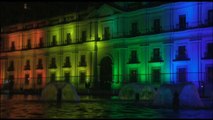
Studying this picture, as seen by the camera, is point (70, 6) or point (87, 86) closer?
point (87, 86)

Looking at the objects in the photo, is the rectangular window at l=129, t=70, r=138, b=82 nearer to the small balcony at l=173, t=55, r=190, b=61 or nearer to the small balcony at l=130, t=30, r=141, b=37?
the small balcony at l=130, t=30, r=141, b=37

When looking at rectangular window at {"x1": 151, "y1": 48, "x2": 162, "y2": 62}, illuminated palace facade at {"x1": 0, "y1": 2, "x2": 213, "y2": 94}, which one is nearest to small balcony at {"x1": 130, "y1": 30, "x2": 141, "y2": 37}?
illuminated palace facade at {"x1": 0, "y1": 2, "x2": 213, "y2": 94}

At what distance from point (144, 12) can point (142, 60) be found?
7063 mm

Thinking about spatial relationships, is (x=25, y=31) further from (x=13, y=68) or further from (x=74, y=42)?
(x=74, y=42)

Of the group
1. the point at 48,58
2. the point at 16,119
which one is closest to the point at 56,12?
the point at 48,58

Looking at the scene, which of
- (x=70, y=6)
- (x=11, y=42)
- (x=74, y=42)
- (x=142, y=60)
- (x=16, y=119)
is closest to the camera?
(x=16, y=119)

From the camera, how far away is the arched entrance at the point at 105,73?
212ft

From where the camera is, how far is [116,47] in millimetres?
64688

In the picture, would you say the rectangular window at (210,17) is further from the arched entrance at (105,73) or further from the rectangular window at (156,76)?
the arched entrance at (105,73)

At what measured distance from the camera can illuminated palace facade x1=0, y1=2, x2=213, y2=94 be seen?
5412 centimetres

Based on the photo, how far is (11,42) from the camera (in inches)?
3428

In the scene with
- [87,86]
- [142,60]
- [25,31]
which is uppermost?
[25,31]

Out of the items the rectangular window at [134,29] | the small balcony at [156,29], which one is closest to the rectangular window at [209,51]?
the small balcony at [156,29]

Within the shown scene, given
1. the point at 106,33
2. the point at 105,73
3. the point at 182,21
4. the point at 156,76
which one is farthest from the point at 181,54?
the point at 106,33
